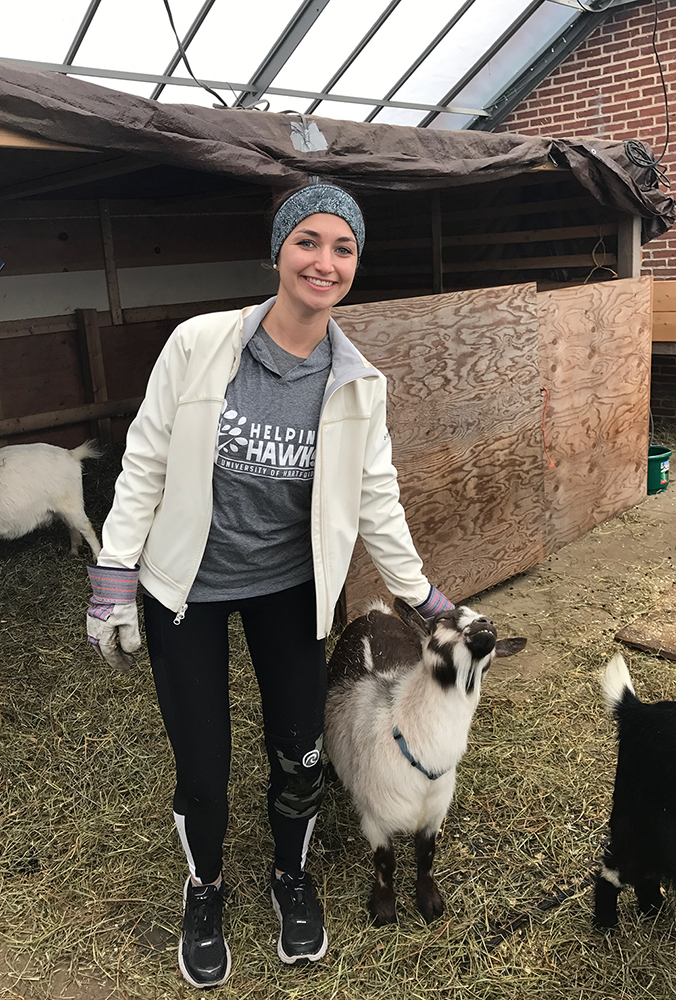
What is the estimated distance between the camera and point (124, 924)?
8.59 feet

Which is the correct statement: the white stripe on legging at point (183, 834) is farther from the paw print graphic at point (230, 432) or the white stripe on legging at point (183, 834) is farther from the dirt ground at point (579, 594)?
the dirt ground at point (579, 594)

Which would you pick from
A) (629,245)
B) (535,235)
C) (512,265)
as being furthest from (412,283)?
(629,245)

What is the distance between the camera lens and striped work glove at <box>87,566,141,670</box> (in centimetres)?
207

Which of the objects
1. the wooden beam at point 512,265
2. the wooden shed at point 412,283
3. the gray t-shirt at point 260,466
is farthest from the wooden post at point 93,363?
the gray t-shirt at point 260,466

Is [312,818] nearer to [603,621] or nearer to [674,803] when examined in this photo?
[674,803]

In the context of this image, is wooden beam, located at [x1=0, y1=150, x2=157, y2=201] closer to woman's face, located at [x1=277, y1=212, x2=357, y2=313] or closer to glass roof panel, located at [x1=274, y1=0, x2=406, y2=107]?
woman's face, located at [x1=277, y1=212, x2=357, y2=313]

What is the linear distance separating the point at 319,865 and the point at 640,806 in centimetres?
117

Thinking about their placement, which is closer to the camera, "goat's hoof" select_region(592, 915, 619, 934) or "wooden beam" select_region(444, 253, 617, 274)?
"goat's hoof" select_region(592, 915, 619, 934)

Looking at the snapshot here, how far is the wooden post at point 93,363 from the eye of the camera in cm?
739

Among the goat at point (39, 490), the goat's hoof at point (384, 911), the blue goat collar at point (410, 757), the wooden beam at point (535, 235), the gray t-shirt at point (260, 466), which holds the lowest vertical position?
the goat's hoof at point (384, 911)

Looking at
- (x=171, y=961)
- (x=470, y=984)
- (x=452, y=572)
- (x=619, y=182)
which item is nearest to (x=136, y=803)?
(x=171, y=961)

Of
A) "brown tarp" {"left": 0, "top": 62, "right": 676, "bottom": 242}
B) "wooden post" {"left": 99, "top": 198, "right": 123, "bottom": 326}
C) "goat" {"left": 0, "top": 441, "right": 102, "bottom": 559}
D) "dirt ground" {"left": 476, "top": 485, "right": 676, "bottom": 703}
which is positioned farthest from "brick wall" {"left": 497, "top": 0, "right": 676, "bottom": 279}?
"goat" {"left": 0, "top": 441, "right": 102, "bottom": 559}

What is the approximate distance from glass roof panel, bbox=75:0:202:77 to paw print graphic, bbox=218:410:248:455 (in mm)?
6070

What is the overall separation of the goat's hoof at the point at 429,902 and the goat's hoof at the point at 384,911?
3.8 inches
